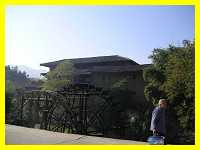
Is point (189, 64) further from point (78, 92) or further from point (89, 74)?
point (89, 74)

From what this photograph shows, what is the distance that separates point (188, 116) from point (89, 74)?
14.9m

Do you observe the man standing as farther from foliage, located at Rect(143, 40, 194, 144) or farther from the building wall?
the building wall

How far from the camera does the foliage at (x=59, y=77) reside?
26.9 m

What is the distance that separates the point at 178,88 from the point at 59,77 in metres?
12.9

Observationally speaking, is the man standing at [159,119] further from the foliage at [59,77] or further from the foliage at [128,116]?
the foliage at [59,77]

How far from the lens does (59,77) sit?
2791 centimetres

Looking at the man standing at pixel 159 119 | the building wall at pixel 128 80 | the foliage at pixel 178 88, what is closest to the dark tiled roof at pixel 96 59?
the building wall at pixel 128 80

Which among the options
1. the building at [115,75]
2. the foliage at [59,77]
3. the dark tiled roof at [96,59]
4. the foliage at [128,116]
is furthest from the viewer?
the dark tiled roof at [96,59]

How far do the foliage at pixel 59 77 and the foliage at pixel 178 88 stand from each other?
892 centimetres

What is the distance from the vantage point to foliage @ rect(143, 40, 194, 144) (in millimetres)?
17438

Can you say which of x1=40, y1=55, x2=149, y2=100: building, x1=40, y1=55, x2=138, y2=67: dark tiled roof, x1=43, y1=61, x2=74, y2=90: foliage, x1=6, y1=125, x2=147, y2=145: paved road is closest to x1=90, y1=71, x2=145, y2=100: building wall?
x1=40, y1=55, x2=149, y2=100: building

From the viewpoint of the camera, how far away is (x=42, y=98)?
21203 mm

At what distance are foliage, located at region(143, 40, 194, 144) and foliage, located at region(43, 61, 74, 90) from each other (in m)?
8.92

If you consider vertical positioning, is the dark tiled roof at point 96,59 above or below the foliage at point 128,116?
above
